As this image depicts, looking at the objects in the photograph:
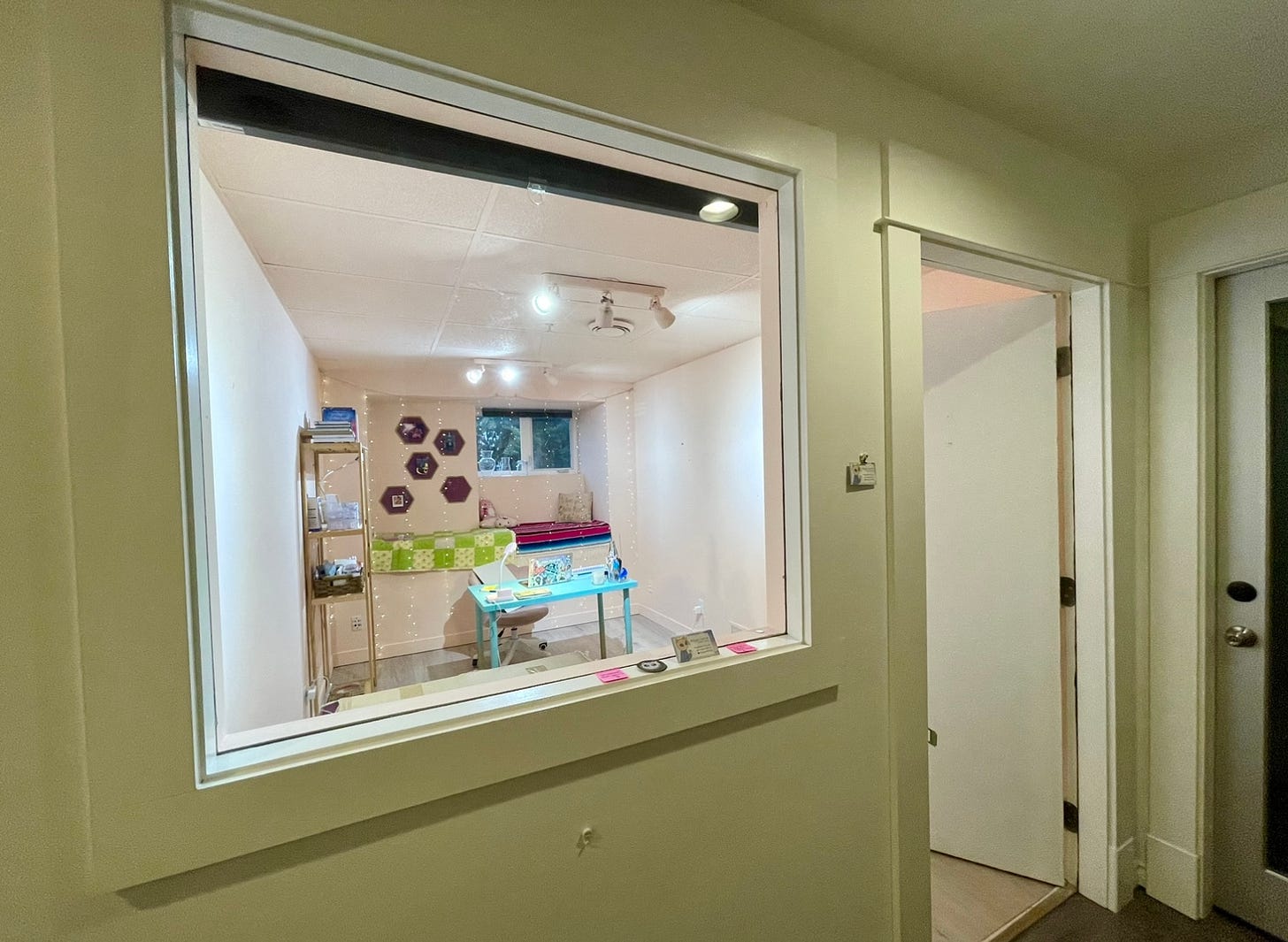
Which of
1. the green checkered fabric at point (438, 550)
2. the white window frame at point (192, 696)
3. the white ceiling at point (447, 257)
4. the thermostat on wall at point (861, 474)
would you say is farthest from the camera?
the green checkered fabric at point (438, 550)

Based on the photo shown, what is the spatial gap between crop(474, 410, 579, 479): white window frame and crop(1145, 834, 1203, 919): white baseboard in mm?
4104

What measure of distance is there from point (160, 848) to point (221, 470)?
0.90 metres

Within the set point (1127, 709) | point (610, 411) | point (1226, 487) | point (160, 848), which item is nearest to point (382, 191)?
point (160, 848)

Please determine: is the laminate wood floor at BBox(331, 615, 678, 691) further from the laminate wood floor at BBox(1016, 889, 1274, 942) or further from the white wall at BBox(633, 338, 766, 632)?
the laminate wood floor at BBox(1016, 889, 1274, 942)

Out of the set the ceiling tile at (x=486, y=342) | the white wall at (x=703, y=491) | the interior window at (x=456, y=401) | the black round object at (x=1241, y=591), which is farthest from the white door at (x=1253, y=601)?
the ceiling tile at (x=486, y=342)

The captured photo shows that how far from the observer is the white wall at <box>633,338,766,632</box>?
11.5ft

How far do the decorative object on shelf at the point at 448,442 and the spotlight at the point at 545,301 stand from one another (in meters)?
2.15

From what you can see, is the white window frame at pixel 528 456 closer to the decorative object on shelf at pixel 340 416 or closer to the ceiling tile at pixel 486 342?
the ceiling tile at pixel 486 342

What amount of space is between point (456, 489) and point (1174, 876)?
14.6ft

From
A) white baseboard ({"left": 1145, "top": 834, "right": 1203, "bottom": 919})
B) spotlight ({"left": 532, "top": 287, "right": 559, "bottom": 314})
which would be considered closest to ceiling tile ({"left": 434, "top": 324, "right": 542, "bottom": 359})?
spotlight ({"left": 532, "top": 287, "right": 559, "bottom": 314})

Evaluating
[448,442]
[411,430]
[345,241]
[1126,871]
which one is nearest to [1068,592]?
[1126,871]

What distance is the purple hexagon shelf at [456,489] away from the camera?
4.35 metres

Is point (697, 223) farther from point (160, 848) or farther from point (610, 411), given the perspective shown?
point (610, 411)

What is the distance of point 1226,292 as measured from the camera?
163 centimetres
